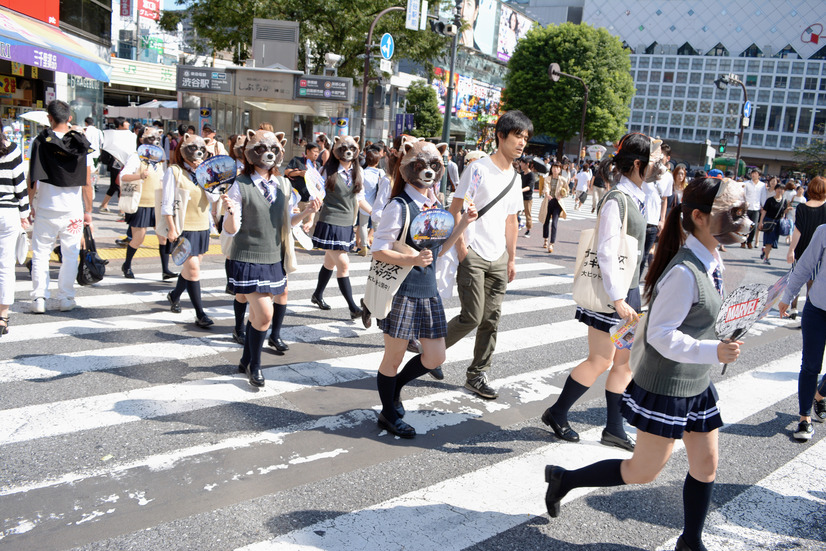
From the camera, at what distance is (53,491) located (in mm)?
3428

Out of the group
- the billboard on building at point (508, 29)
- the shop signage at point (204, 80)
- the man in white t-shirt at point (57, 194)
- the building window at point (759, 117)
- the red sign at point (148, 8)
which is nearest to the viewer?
the man in white t-shirt at point (57, 194)

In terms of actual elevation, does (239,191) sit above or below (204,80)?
below

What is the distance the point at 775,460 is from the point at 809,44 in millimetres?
100043

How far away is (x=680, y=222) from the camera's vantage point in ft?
9.76

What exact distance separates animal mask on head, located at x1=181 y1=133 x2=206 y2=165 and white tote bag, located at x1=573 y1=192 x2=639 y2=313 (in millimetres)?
3940

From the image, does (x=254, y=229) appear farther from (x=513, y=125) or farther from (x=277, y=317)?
(x=513, y=125)

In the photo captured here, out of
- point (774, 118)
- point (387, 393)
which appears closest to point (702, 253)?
point (387, 393)

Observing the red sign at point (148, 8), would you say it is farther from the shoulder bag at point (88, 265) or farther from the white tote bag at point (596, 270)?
the white tote bag at point (596, 270)

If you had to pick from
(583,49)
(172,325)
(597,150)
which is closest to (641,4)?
(583,49)

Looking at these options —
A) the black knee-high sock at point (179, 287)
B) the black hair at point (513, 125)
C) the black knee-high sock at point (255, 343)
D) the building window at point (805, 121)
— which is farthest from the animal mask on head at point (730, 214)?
the building window at point (805, 121)

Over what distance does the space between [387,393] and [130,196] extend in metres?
5.62

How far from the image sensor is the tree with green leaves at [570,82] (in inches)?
2158

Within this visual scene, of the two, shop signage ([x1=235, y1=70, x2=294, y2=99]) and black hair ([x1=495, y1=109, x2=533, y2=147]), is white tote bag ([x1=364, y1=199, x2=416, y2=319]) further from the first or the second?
shop signage ([x1=235, y1=70, x2=294, y2=99])

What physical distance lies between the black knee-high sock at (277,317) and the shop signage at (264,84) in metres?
14.9
